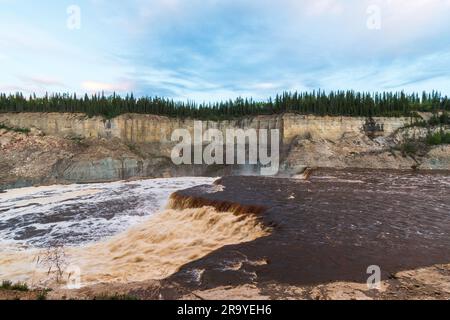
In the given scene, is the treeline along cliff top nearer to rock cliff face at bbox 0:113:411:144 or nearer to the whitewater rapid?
rock cliff face at bbox 0:113:411:144

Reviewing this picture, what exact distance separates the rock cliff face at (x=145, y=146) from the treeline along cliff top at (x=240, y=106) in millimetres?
2391

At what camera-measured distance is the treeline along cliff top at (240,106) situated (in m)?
67.1

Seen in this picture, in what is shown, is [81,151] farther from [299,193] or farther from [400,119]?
[400,119]

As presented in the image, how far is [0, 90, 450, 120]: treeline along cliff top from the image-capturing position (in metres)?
67.1

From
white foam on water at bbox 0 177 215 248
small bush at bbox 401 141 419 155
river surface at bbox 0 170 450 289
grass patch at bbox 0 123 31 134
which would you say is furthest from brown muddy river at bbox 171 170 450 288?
grass patch at bbox 0 123 31 134

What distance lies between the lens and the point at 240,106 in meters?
78.1

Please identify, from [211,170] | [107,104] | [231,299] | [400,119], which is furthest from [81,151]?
[400,119]

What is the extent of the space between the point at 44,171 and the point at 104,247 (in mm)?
48232

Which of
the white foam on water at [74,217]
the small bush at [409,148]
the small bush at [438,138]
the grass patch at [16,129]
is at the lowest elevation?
the white foam on water at [74,217]

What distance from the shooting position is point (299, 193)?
1017 inches

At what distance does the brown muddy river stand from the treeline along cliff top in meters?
47.1

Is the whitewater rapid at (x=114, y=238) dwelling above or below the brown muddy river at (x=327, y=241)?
below

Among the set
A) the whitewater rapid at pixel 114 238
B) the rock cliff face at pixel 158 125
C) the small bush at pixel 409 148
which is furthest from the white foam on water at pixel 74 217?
the small bush at pixel 409 148

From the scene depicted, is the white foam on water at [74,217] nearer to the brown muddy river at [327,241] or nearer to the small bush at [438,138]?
the brown muddy river at [327,241]
